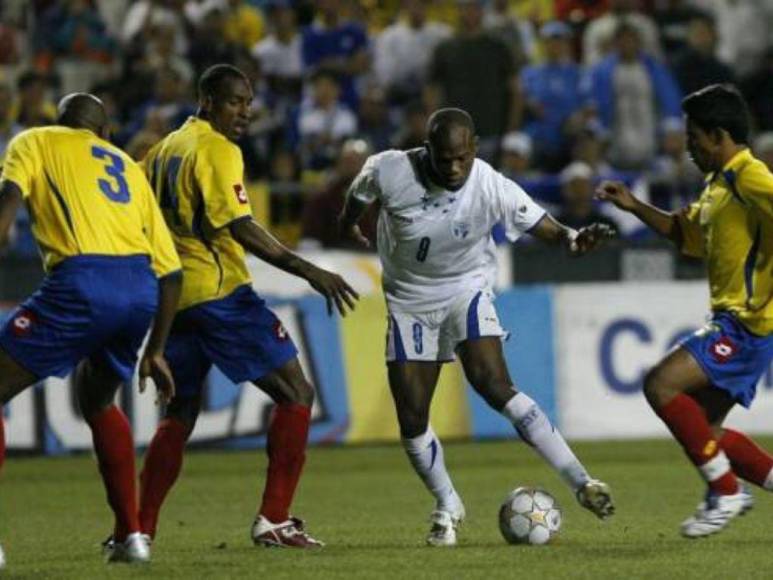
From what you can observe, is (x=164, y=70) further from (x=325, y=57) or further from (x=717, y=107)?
(x=717, y=107)

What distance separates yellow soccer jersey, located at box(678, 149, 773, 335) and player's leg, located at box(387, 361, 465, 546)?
1412 millimetres

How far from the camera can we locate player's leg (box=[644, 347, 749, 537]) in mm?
Answer: 9555

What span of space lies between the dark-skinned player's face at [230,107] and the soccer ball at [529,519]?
7.09 ft

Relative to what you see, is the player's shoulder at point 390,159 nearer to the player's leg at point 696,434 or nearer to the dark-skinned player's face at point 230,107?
the dark-skinned player's face at point 230,107

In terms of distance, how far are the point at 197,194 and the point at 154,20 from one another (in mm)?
11525

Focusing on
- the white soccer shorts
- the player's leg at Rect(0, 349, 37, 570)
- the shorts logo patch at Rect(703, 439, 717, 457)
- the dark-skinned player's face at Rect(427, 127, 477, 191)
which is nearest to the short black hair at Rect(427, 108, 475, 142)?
the dark-skinned player's face at Rect(427, 127, 477, 191)

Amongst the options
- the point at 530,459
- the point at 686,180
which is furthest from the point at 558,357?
the point at 686,180

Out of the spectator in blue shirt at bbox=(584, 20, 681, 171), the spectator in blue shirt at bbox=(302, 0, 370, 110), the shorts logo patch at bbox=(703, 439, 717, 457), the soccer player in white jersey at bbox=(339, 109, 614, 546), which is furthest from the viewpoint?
the spectator in blue shirt at bbox=(302, 0, 370, 110)

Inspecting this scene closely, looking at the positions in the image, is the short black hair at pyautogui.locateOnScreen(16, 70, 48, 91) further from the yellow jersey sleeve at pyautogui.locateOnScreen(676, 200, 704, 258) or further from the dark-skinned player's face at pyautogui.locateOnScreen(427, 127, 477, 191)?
the yellow jersey sleeve at pyautogui.locateOnScreen(676, 200, 704, 258)

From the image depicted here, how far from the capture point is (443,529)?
9.74m

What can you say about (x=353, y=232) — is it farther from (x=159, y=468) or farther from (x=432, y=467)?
(x=159, y=468)

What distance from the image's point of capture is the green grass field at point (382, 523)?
28.5 feet

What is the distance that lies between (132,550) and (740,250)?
309 cm

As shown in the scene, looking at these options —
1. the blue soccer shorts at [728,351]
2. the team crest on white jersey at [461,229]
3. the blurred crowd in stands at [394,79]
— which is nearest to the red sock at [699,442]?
the blue soccer shorts at [728,351]
